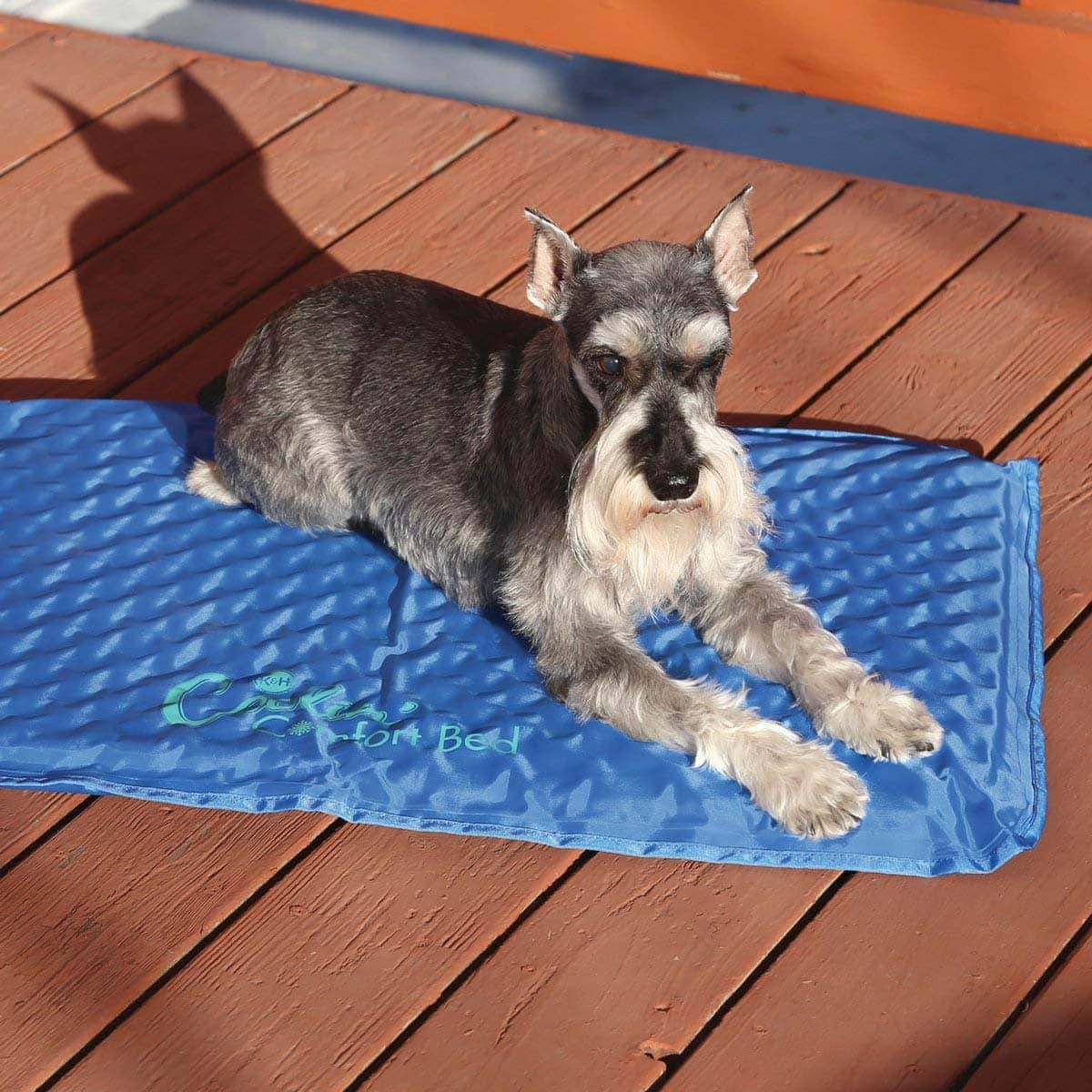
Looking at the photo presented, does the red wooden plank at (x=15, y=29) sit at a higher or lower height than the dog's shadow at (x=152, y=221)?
higher

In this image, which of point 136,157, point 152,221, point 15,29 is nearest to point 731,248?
point 152,221

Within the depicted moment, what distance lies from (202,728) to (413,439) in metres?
0.88

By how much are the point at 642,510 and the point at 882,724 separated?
31.5 inches

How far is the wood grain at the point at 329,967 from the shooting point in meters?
2.88

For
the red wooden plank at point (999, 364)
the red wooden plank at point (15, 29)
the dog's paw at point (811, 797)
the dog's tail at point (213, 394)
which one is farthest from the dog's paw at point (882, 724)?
the red wooden plank at point (15, 29)

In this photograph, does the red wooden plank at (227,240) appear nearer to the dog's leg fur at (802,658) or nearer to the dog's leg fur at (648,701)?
the dog's leg fur at (648,701)

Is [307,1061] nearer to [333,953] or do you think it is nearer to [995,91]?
[333,953]

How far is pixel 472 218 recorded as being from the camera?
15.7 feet

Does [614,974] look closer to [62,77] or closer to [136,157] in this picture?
[136,157]

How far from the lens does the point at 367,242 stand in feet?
15.6

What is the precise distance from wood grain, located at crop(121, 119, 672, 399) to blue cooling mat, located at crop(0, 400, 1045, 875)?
1.59ft

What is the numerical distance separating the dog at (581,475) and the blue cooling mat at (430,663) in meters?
0.09

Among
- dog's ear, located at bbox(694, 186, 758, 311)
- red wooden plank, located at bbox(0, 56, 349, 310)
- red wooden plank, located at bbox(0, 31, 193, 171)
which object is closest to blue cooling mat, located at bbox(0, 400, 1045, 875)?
dog's ear, located at bbox(694, 186, 758, 311)

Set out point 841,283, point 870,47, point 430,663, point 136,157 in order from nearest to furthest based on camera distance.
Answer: point 430,663, point 841,283, point 870,47, point 136,157
